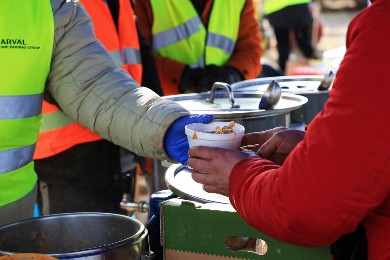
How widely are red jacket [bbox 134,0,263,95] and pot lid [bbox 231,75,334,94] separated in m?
0.45

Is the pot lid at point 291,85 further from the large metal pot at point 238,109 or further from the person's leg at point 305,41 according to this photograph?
the person's leg at point 305,41

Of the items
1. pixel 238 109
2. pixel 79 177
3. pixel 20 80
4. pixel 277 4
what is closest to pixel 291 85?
pixel 238 109

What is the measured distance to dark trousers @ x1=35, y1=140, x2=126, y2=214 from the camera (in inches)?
142

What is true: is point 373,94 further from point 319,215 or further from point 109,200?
point 109,200

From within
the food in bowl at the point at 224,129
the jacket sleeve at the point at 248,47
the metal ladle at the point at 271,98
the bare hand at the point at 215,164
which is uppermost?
the food in bowl at the point at 224,129

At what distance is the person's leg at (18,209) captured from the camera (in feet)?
8.10

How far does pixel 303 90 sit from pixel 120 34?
3.08 ft

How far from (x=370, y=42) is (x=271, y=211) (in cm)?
45

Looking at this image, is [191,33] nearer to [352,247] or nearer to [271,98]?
[271,98]

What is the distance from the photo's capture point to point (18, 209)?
2512 mm

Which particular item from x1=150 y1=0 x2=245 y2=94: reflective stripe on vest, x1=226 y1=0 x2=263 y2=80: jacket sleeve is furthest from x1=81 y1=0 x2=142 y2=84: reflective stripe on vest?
x1=226 y1=0 x2=263 y2=80: jacket sleeve

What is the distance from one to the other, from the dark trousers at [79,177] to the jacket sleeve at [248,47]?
127 centimetres

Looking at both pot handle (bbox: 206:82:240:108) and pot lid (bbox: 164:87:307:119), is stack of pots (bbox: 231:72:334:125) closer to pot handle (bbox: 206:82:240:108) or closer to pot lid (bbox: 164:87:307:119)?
pot lid (bbox: 164:87:307:119)

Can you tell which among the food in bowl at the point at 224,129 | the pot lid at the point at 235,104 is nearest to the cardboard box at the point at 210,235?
the food in bowl at the point at 224,129
